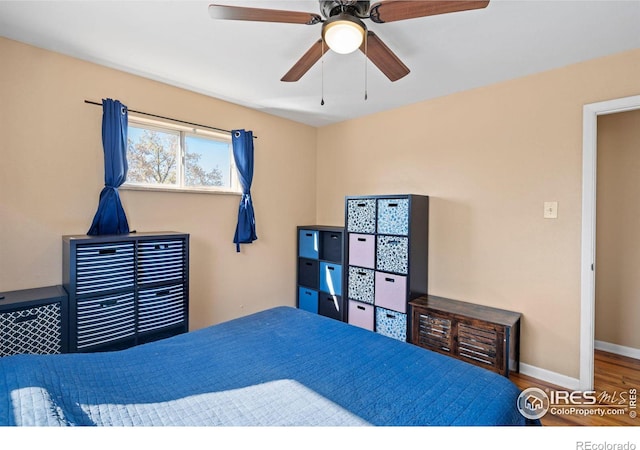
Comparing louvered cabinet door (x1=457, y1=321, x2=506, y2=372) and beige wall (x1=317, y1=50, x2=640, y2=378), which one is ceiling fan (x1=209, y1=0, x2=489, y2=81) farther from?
louvered cabinet door (x1=457, y1=321, x2=506, y2=372)

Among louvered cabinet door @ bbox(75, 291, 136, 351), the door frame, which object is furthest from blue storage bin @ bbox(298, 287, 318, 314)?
the door frame

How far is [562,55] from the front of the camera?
A: 2217mm

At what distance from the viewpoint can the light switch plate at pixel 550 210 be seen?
2.40 m

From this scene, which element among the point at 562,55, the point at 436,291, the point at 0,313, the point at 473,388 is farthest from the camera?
the point at 436,291

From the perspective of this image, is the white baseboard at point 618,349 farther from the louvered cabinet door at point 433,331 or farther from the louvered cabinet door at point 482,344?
the louvered cabinet door at point 433,331

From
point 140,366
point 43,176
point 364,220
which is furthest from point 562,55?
point 43,176

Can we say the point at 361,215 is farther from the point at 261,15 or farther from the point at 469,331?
the point at 261,15

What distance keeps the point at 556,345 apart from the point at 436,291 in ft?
3.29

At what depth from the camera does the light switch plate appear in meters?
2.40

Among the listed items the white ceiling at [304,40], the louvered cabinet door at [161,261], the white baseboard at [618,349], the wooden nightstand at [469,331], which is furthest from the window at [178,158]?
the white baseboard at [618,349]

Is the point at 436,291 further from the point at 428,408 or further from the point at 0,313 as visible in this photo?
the point at 0,313

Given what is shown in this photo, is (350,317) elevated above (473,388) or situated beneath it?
situated beneath

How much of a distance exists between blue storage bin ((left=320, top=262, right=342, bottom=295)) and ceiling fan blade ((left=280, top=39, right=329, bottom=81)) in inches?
82.5

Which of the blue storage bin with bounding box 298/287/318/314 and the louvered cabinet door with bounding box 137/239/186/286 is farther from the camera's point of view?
the blue storage bin with bounding box 298/287/318/314
